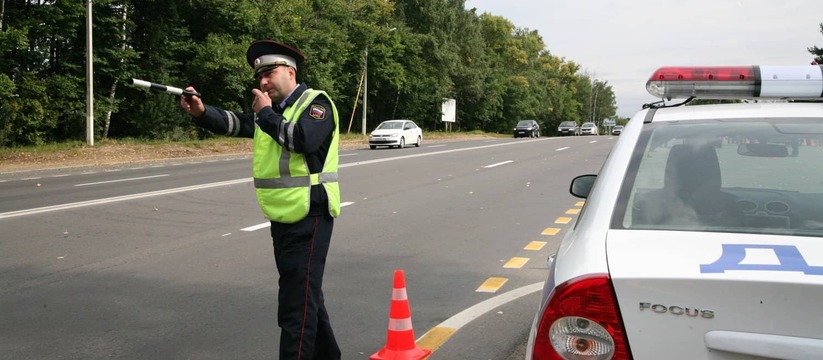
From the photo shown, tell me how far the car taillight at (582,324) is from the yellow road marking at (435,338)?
8.07 feet

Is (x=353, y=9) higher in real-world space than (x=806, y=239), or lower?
higher

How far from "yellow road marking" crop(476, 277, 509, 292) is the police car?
295 cm

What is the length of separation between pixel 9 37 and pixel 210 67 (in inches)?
374

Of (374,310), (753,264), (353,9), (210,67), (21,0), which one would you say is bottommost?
(374,310)

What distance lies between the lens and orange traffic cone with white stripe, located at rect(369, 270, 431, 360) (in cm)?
402

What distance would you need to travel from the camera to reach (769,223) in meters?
2.33

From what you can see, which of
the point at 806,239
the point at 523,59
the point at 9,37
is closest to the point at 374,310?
the point at 806,239

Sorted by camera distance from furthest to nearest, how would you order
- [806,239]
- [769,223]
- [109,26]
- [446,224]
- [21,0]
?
[109,26] < [21,0] < [446,224] < [769,223] < [806,239]

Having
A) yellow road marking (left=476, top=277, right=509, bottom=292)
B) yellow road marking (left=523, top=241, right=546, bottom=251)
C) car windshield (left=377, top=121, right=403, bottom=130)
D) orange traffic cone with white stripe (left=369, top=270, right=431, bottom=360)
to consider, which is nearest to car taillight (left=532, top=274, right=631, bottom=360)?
orange traffic cone with white stripe (left=369, top=270, right=431, bottom=360)

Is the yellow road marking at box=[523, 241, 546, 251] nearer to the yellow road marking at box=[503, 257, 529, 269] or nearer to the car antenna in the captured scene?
the yellow road marking at box=[503, 257, 529, 269]

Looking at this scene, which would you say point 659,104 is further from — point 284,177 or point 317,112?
point 284,177

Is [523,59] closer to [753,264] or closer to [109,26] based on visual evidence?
[109,26]

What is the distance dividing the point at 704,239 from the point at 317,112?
6.42 ft

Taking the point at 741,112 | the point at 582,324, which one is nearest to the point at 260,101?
the point at 582,324
